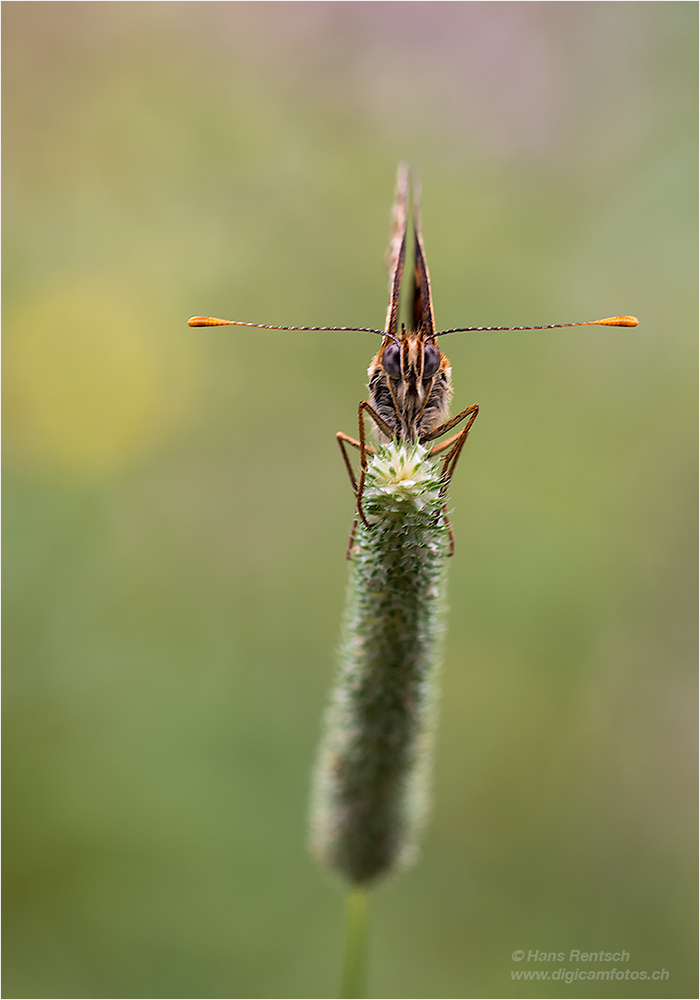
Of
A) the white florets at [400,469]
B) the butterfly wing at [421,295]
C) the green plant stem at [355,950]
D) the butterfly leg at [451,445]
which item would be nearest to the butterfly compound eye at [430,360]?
the butterfly wing at [421,295]

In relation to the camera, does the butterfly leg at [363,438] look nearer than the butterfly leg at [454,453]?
Yes

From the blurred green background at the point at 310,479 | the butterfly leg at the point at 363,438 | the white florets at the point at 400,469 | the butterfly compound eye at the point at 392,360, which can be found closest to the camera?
the white florets at the point at 400,469

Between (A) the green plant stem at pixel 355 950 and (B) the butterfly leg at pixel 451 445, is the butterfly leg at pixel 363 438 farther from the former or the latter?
(A) the green plant stem at pixel 355 950

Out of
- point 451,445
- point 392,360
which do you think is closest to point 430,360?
point 392,360

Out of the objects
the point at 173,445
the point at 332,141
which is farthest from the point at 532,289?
the point at 173,445

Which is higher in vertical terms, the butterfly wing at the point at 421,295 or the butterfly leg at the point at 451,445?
the butterfly wing at the point at 421,295

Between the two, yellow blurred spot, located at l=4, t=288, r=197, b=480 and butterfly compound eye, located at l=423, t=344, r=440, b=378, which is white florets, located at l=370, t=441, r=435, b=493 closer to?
butterfly compound eye, located at l=423, t=344, r=440, b=378

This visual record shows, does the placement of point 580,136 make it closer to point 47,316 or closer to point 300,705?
point 47,316
